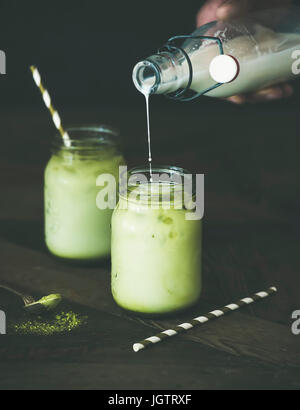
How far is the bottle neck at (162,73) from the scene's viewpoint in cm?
109

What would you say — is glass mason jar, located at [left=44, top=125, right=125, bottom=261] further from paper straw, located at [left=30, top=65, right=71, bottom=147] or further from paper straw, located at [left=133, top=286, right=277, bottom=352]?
paper straw, located at [left=133, top=286, right=277, bottom=352]

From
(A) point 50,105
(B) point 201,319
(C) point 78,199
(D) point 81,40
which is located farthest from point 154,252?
(D) point 81,40

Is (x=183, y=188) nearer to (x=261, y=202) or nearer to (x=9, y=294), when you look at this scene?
(x=9, y=294)

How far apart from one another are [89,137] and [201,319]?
57cm

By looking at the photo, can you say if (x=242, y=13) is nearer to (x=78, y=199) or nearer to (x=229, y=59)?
(x=229, y=59)

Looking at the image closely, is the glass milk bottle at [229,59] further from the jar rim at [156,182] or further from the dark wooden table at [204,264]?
the dark wooden table at [204,264]

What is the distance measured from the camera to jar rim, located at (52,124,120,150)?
139 cm

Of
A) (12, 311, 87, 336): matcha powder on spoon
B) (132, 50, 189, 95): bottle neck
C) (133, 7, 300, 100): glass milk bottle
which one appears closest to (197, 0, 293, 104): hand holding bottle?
(133, 7, 300, 100): glass milk bottle

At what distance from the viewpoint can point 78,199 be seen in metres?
1.37

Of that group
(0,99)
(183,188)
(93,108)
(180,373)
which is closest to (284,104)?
(93,108)

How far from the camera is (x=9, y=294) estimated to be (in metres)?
1.24

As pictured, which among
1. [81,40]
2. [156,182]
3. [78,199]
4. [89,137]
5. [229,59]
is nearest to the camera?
[229,59]

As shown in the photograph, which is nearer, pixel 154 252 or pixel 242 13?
pixel 154 252

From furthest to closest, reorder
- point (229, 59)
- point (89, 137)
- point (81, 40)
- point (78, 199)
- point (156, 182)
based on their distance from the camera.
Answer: point (81, 40) → point (89, 137) → point (78, 199) → point (156, 182) → point (229, 59)
